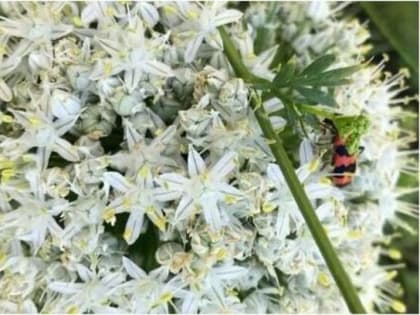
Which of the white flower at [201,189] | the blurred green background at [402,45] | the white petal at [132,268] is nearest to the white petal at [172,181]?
the white flower at [201,189]

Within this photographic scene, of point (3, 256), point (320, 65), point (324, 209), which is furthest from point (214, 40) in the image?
point (3, 256)

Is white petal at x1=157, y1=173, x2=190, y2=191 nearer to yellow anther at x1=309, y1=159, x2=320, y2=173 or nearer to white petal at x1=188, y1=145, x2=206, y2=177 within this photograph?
white petal at x1=188, y1=145, x2=206, y2=177

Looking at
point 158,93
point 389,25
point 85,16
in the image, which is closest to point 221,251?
point 158,93

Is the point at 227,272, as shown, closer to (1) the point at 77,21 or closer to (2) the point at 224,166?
(2) the point at 224,166

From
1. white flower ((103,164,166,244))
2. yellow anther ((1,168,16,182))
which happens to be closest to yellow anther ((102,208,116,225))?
white flower ((103,164,166,244))

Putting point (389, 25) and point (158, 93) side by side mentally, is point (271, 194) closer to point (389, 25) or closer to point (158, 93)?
point (158, 93)

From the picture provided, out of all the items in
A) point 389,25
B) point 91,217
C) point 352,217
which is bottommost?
point 352,217

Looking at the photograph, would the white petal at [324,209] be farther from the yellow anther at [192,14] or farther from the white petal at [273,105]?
the yellow anther at [192,14]
